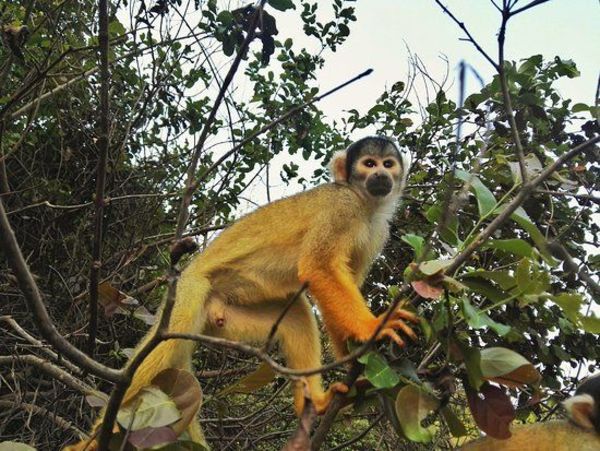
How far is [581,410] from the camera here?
4.06 meters

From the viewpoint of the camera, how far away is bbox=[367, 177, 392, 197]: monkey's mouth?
4363 millimetres

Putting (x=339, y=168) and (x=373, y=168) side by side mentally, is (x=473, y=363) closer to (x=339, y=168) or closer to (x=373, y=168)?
(x=373, y=168)

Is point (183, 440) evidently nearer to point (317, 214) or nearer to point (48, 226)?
point (317, 214)

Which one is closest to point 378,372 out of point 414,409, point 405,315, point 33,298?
point 414,409

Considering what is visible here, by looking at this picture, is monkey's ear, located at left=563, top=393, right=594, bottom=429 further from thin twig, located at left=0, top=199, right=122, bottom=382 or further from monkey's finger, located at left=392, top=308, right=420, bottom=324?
thin twig, located at left=0, top=199, right=122, bottom=382

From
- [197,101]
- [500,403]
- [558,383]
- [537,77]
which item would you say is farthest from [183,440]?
[197,101]

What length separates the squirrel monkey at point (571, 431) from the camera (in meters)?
4.06

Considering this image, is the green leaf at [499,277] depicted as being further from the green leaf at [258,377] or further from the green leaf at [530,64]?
the green leaf at [530,64]

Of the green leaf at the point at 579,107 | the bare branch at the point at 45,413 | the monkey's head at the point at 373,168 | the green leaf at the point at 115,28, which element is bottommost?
the bare branch at the point at 45,413

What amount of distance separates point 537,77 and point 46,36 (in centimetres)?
424

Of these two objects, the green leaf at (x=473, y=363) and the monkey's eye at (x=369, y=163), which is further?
the monkey's eye at (x=369, y=163)

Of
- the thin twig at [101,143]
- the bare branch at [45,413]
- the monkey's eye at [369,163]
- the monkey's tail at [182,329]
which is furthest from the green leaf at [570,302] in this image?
the bare branch at [45,413]

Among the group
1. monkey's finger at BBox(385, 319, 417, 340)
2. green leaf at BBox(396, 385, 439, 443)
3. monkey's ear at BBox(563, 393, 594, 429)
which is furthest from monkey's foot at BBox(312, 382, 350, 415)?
monkey's ear at BBox(563, 393, 594, 429)

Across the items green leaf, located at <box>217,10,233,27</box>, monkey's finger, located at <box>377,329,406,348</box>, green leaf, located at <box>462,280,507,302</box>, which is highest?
green leaf, located at <box>217,10,233,27</box>
